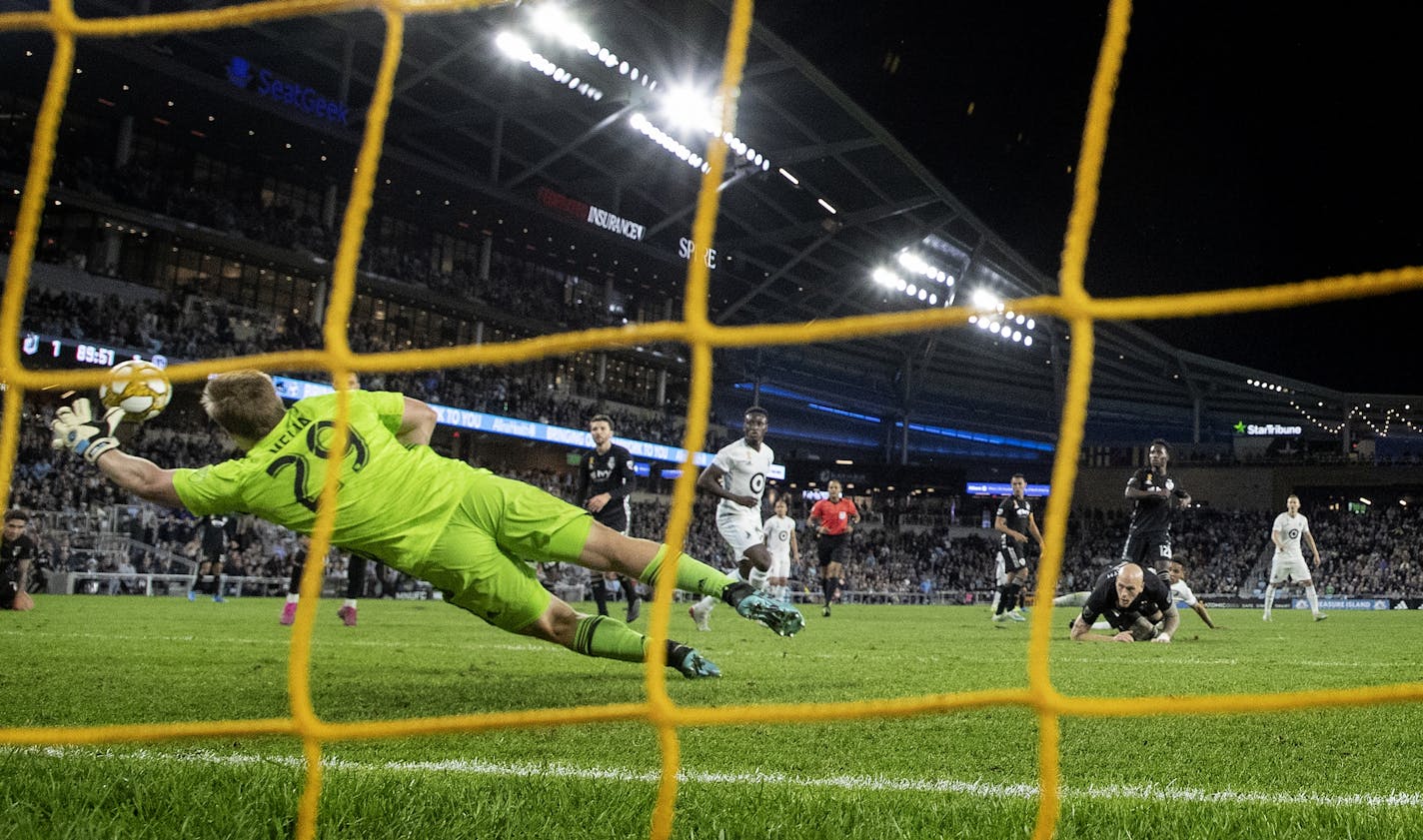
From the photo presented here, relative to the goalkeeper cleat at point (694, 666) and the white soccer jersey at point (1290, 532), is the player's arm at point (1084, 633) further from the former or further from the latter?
the white soccer jersey at point (1290, 532)

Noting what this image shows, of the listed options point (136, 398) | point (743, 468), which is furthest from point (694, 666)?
point (743, 468)

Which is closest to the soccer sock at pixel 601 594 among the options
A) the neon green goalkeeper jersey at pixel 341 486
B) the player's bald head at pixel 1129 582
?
the player's bald head at pixel 1129 582

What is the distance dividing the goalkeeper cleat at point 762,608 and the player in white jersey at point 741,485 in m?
3.25

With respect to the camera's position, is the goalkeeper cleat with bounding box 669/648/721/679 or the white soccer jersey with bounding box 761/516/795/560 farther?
the white soccer jersey with bounding box 761/516/795/560

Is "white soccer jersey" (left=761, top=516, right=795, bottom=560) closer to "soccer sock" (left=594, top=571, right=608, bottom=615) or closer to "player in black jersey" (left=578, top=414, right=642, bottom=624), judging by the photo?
"soccer sock" (left=594, top=571, right=608, bottom=615)

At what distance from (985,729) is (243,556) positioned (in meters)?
19.3

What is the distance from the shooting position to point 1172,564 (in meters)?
11.1

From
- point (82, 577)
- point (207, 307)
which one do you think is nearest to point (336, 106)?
point (207, 307)

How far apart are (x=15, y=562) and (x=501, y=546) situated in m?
9.72

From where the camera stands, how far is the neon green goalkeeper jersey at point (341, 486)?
4.13 meters

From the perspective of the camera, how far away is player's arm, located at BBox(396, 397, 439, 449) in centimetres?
449

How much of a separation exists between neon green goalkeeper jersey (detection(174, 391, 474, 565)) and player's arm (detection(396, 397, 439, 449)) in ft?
0.53

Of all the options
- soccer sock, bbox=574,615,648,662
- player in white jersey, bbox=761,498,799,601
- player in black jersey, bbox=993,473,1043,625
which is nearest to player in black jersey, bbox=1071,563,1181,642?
player in black jersey, bbox=993,473,1043,625

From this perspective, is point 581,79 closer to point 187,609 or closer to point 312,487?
point 187,609
